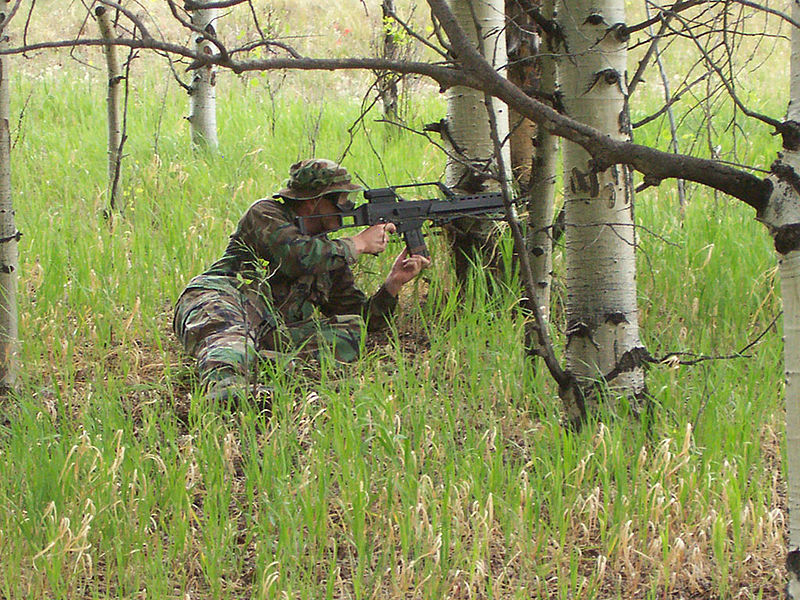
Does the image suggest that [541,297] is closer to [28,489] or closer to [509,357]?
[509,357]

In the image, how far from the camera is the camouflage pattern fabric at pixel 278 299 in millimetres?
3971

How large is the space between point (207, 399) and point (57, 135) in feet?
16.1

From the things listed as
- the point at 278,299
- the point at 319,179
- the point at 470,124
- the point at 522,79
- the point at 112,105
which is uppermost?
the point at 112,105

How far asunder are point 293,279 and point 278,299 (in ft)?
0.40

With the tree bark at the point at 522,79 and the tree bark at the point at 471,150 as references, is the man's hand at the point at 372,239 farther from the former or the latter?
the tree bark at the point at 522,79

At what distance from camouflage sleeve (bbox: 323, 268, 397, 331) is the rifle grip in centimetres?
31

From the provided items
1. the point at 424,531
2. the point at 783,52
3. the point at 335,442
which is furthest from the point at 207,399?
the point at 783,52

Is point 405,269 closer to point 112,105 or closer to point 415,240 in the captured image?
point 415,240

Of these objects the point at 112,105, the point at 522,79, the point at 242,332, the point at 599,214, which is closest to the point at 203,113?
the point at 112,105

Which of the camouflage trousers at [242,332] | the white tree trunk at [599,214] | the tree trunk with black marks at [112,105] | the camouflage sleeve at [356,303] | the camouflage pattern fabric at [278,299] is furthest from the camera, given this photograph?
the tree trunk with black marks at [112,105]

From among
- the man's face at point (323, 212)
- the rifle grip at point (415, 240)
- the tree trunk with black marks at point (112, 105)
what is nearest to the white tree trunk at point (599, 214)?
the rifle grip at point (415, 240)

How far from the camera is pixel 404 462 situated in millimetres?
2900

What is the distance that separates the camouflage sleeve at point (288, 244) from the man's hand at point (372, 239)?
→ 4 cm

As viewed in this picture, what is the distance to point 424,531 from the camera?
2.56 m
